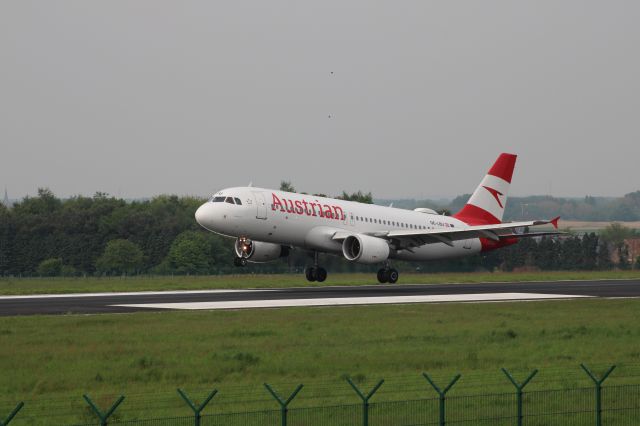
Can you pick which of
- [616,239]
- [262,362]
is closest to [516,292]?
[262,362]

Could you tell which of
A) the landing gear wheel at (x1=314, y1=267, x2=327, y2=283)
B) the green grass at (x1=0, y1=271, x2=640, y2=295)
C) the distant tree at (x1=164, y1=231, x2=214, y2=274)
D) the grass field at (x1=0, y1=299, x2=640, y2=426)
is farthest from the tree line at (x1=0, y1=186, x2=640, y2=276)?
the grass field at (x1=0, y1=299, x2=640, y2=426)

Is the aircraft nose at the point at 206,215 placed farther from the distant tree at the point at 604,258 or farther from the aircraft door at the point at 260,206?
the distant tree at the point at 604,258

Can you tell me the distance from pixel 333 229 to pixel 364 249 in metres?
2.51

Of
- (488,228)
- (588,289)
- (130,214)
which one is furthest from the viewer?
(130,214)

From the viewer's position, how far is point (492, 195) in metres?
70.8

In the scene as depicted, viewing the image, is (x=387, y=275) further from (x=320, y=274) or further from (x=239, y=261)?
(x=239, y=261)

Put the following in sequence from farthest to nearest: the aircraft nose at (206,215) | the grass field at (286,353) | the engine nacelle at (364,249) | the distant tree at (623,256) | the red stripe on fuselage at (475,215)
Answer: the distant tree at (623,256) < the red stripe on fuselage at (475,215) < the engine nacelle at (364,249) < the aircraft nose at (206,215) < the grass field at (286,353)

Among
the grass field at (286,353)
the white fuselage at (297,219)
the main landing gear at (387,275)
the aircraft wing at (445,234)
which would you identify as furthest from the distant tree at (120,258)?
the grass field at (286,353)

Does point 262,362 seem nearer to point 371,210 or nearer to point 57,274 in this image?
point 371,210

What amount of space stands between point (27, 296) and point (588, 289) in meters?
28.0

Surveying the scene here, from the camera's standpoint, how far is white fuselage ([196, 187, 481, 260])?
52.4m

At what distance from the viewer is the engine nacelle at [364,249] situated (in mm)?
55062

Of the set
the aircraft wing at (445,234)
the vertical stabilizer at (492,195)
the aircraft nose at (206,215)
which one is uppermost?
the vertical stabilizer at (492,195)

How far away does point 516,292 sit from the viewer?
51.4m
